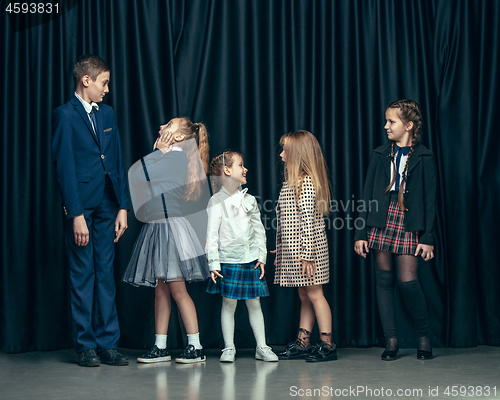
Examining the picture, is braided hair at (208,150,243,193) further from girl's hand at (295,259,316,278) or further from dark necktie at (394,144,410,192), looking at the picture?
dark necktie at (394,144,410,192)

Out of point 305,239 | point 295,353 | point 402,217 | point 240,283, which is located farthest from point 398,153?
point 295,353

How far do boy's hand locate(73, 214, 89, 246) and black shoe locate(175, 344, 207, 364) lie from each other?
77 centimetres

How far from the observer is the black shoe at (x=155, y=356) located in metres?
2.59

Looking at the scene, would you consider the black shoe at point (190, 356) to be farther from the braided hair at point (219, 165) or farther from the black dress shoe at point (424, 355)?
the black dress shoe at point (424, 355)

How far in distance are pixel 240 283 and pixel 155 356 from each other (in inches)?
23.2

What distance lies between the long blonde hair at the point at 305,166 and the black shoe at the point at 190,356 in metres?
0.95

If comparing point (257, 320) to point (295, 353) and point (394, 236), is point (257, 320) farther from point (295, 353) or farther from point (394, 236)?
point (394, 236)

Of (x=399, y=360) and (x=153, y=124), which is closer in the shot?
(x=399, y=360)

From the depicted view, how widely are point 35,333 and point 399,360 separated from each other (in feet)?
6.80

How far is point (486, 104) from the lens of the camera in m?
3.04

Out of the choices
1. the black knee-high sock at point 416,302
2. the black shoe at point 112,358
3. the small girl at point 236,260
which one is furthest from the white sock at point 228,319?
the black knee-high sock at point 416,302

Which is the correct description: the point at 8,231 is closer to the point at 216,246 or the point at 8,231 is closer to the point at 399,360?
the point at 216,246

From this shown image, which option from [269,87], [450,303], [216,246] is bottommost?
[450,303]

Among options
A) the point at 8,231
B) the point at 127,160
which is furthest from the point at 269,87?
the point at 8,231
